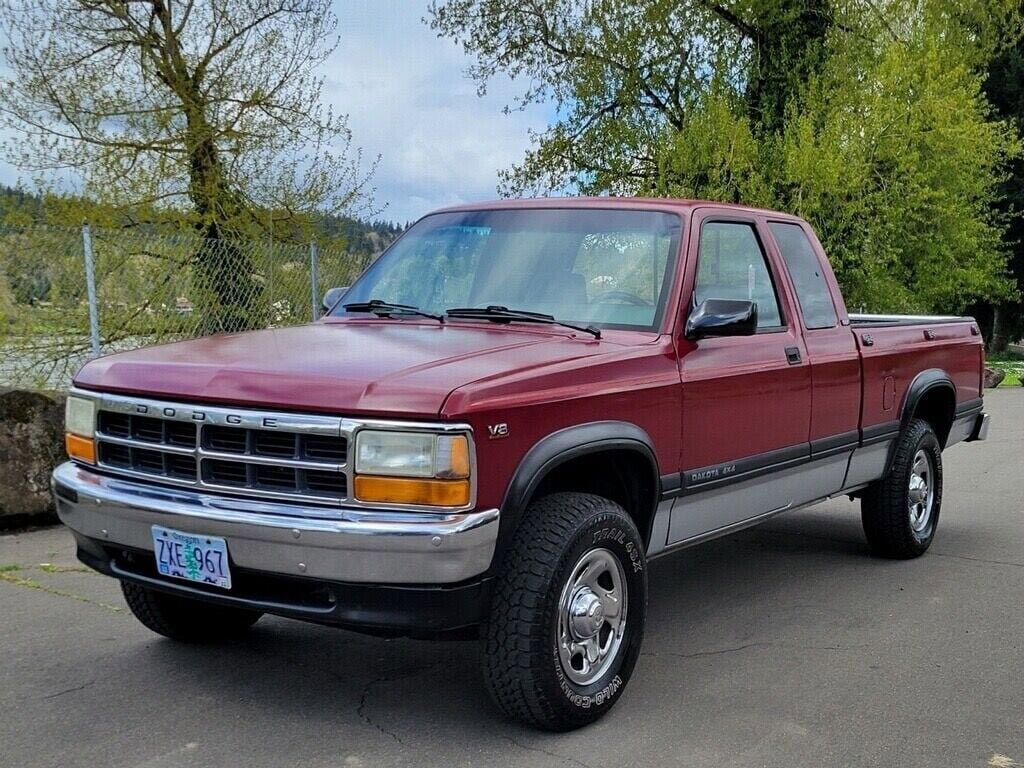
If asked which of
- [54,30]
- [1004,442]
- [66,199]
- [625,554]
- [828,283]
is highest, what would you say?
[54,30]

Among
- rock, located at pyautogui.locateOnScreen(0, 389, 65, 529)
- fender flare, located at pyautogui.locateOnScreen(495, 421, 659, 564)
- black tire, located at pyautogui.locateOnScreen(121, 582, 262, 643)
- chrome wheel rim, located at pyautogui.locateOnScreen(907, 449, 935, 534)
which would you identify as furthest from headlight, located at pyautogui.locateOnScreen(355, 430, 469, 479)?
rock, located at pyautogui.locateOnScreen(0, 389, 65, 529)

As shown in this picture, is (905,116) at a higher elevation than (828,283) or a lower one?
higher

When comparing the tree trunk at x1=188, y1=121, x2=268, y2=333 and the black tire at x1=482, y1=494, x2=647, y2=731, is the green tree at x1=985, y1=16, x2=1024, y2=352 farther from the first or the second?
the black tire at x1=482, y1=494, x2=647, y2=731

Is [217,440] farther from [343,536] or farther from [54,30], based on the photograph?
[54,30]

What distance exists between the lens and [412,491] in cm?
333

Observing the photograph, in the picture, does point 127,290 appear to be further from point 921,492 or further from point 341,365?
point 921,492

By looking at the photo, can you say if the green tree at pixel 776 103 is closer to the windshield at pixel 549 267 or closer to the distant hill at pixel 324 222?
the distant hill at pixel 324 222

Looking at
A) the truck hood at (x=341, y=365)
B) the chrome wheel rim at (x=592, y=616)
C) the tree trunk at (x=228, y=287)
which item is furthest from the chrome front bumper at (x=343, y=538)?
the tree trunk at (x=228, y=287)

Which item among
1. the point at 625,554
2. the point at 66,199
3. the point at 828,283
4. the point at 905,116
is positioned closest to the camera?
the point at 625,554

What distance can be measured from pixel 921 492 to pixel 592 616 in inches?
138

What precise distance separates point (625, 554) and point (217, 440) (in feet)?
4.94

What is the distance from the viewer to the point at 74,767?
3.45m

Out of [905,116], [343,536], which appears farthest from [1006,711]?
[905,116]

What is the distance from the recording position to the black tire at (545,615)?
3.55m
